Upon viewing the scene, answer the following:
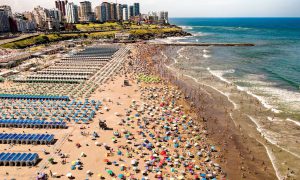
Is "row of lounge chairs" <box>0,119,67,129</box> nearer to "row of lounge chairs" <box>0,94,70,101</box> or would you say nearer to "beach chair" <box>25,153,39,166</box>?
"beach chair" <box>25,153,39,166</box>

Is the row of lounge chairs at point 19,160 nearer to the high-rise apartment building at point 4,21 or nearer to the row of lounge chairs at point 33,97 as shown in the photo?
the row of lounge chairs at point 33,97

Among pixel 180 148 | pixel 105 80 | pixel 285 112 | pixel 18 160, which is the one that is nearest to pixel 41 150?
pixel 18 160

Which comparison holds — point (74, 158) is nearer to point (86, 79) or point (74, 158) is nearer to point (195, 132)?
point (195, 132)

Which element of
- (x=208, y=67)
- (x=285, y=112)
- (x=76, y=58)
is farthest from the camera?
(x=76, y=58)

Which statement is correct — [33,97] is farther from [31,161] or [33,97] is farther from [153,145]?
[153,145]

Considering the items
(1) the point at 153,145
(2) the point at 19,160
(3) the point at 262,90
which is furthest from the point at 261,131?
(2) the point at 19,160

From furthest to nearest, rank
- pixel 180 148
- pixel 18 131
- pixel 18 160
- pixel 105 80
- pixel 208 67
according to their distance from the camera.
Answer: pixel 208 67
pixel 105 80
pixel 18 131
pixel 180 148
pixel 18 160

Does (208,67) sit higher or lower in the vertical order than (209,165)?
higher

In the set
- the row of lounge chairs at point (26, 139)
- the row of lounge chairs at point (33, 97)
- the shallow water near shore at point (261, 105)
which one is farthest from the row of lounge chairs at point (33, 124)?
the shallow water near shore at point (261, 105)
